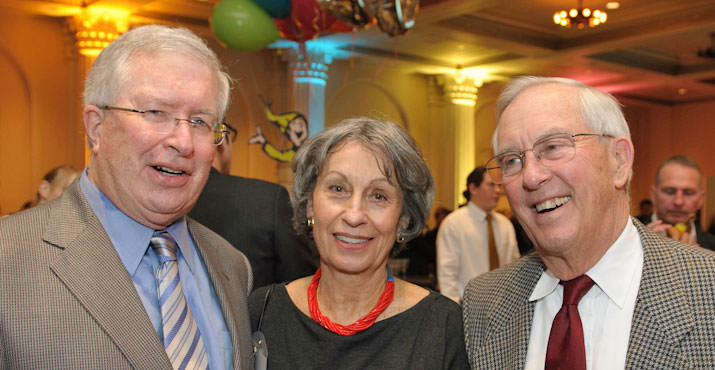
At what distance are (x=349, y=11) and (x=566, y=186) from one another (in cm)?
251

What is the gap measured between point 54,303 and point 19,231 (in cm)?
18

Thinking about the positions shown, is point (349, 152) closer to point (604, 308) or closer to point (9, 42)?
point (604, 308)

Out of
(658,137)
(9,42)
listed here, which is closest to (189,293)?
(9,42)

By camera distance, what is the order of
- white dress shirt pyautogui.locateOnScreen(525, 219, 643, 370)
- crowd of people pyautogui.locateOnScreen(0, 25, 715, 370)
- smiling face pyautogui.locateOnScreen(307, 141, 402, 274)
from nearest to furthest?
crowd of people pyautogui.locateOnScreen(0, 25, 715, 370) → white dress shirt pyautogui.locateOnScreen(525, 219, 643, 370) → smiling face pyautogui.locateOnScreen(307, 141, 402, 274)

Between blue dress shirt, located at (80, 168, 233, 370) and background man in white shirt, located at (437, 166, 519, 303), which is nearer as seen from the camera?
blue dress shirt, located at (80, 168, 233, 370)

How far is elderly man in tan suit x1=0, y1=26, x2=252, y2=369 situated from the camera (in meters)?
1.23

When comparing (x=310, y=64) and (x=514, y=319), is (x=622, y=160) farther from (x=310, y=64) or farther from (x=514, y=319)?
(x=310, y=64)

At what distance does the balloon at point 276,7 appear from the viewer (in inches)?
152

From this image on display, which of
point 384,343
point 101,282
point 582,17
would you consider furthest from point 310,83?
point 101,282

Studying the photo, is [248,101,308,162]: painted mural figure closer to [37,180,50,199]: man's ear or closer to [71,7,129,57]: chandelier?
[37,180,50,199]: man's ear

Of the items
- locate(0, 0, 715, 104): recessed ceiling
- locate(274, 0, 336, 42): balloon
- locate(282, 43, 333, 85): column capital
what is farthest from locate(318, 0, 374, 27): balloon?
locate(282, 43, 333, 85): column capital

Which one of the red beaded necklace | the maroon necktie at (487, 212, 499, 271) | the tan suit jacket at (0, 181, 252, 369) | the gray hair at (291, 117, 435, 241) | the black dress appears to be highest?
the gray hair at (291, 117, 435, 241)

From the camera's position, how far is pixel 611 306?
5.12ft

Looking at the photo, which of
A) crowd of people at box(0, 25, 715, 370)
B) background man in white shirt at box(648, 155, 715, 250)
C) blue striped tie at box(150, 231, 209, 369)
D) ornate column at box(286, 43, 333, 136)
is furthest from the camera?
ornate column at box(286, 43, 333, 136)
